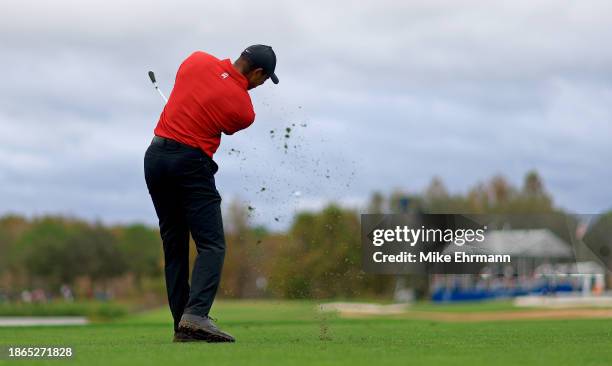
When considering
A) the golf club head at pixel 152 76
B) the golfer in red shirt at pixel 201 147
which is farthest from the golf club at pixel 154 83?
the golfer in red shirt at pixel 201 147

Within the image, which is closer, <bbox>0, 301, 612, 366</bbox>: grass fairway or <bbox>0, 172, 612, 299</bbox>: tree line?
<bbox>0, 301, 612, 366</bbox>: grass fairway

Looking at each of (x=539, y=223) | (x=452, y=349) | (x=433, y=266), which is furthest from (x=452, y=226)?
(x=452, y=349)

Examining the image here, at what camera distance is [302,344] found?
6820 mm

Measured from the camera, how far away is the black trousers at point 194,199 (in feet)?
23.8

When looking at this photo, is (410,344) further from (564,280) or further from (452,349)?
(564,280)

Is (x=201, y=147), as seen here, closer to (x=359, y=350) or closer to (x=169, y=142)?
(x=169, y=142)

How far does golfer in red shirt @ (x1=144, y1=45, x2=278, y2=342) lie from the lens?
720 centimetres

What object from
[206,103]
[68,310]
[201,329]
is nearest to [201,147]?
→ [206,103]

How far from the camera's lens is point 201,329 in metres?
7.12

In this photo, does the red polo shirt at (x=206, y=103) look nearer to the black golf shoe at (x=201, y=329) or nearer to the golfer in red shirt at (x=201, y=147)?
the golfer in red shirt at (x=201, y=147)

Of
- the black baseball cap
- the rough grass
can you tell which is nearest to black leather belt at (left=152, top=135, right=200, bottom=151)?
the black baseball cap

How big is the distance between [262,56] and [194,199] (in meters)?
1.12

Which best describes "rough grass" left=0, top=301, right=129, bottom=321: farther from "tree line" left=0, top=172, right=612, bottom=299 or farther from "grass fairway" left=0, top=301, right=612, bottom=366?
"grass fairway" left=0, top=301, right=612, bottom=366

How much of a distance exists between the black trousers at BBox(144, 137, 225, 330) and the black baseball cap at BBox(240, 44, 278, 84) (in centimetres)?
75
